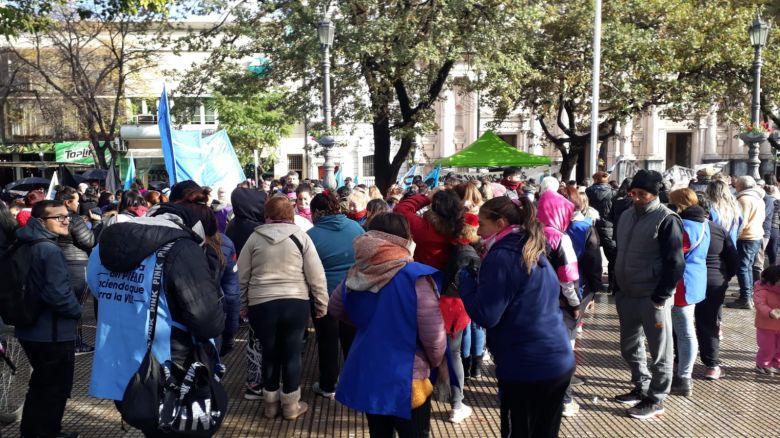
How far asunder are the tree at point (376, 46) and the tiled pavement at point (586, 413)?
343 inches

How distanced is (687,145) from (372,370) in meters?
50.1

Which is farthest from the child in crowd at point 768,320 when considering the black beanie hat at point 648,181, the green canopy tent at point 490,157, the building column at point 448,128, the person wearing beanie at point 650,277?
the building column at point 448,128

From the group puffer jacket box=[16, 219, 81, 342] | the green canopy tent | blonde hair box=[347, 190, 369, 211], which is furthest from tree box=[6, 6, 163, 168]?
puffer jacket box=[16, 219, 81, 342]

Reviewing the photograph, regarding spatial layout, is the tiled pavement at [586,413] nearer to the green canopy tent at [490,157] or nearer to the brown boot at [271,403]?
the brown boot at [271,403]

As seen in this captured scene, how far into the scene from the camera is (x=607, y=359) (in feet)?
22.2

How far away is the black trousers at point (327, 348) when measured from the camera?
5473 mm

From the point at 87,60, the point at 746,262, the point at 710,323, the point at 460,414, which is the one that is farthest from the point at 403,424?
the point at 87,60

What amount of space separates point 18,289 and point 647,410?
4610 mm

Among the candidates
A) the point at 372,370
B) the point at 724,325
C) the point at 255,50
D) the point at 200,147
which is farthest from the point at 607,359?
the point at 255,50

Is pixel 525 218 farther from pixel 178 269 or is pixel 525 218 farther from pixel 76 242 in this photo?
pixel 76 242

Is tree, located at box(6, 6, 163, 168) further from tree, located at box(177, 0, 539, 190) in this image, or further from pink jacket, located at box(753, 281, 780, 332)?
pink jacket, located at box(753, 281, 780, 332)

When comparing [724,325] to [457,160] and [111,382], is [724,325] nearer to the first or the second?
[111,382]

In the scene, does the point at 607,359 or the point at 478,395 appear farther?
the point at 607,359

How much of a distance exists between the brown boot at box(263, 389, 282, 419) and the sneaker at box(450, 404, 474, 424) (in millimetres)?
1374
